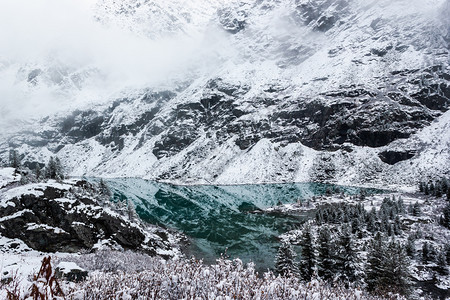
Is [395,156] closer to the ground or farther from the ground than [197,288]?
closer to the ground

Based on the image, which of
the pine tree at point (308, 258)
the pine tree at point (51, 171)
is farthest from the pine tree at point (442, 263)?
the pine tree at point (51, 171)

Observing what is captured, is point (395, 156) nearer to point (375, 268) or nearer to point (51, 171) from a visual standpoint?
point (375, 268)

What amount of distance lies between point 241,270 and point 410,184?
172163mm

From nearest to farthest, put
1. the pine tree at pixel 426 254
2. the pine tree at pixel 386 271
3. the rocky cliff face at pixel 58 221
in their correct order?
the pine tree at pixel 386 271 → the rocky cliff face at pixel 58 221 → the pine tree at pixel 426 254

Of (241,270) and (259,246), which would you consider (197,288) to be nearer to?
(241,270)

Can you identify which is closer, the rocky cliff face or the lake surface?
the rocky cliff face

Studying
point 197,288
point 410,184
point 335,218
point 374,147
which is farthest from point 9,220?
point 374,147

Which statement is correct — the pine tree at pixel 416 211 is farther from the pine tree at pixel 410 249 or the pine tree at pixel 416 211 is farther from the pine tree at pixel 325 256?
the pine tree at pixel 325 256

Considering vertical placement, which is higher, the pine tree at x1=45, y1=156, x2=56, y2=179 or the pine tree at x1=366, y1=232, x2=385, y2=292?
the pine tree at x1=45, y1=156, x2=56, y2=179

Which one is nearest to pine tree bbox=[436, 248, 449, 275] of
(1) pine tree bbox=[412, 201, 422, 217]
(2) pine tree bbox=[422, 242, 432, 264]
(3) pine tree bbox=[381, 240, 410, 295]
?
(2) pine tree bbox=[422, 242, 432, 264]

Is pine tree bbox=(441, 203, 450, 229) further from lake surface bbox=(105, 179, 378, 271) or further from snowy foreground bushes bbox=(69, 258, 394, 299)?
snowy foreground bushes bbox=(69, 258, 394, 299)

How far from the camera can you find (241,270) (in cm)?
898

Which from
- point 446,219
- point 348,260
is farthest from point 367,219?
point 348,260

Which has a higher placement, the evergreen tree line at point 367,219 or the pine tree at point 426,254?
the pine tree at point 426,254
